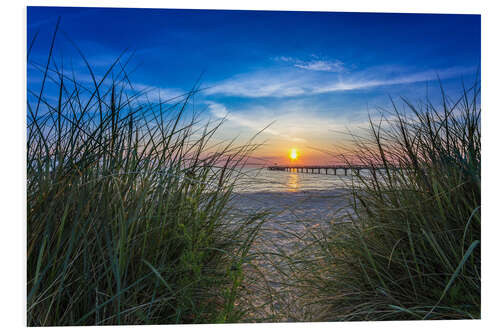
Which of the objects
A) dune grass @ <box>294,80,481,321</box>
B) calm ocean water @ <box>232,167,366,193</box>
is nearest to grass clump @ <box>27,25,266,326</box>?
calm ocean water @ <box>232,167,366,193</box>

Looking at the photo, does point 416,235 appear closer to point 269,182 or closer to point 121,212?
point 269,182

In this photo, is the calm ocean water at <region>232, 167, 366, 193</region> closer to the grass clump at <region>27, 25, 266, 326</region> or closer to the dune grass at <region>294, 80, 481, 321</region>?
the grass clump at <region>27, 25, 266, 326</region>

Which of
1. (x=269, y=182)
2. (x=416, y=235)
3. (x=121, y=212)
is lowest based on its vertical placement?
(x=416, y=235)

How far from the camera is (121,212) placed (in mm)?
1366

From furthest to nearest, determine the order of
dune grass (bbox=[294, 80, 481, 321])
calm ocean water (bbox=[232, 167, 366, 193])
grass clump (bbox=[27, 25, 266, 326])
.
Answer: calm ocean water (bbox=[232, 167, 366, 193]), dune grass (bbox=[294, 80, 481, 321]), grass clump (bbox=[27, 25, 266, 326])

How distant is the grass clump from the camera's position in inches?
50.6

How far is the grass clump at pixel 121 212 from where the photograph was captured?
1285 mm

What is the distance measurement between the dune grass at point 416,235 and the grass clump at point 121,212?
0.54 m

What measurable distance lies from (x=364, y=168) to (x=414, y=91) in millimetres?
585

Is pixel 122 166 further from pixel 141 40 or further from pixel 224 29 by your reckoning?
pixel 224 29

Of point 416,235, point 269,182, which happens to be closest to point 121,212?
point 269,182

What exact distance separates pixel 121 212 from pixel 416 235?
1356mm

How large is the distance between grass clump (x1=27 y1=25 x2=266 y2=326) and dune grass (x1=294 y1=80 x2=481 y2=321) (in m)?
0.54

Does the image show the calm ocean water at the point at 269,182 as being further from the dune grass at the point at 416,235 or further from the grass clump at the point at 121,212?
the dune grass at the point at 416,235
